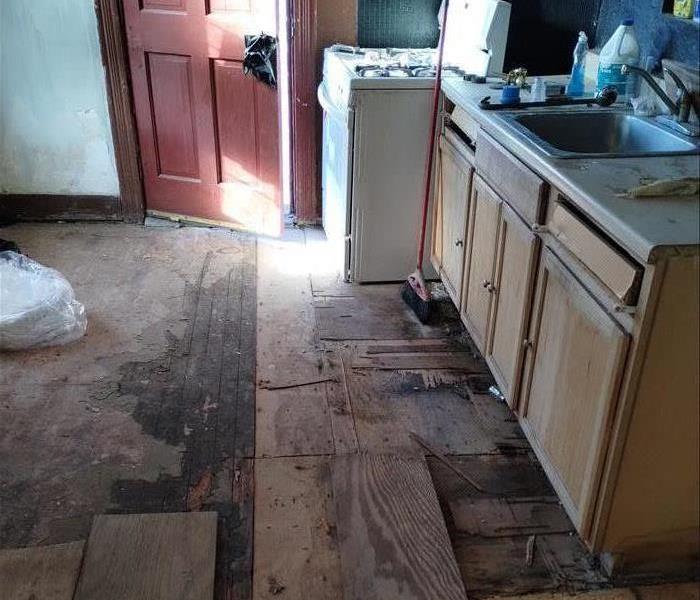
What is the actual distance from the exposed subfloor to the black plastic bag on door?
89 centimetres

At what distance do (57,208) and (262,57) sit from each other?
141 cm

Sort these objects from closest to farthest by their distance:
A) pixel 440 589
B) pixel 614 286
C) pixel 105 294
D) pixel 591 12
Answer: pixel 614 286 < pixel 440 589 < pixel 591 12 < pixel 105 294

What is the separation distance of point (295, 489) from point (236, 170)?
2000mm

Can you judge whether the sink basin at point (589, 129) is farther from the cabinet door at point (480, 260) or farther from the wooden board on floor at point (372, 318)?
the wooden board on floor at point (372, 318)

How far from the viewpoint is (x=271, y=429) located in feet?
7.39

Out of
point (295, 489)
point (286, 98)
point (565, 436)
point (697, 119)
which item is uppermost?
point (697, 119)

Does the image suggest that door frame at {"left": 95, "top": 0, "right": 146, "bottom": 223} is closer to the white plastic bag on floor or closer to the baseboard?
the baseboard

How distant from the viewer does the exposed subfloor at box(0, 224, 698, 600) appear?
1808 mm

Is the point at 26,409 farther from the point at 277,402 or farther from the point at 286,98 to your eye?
the point at 286,98

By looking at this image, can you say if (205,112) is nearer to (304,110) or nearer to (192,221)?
(304,110)

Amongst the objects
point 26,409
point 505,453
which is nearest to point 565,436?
point 505,453

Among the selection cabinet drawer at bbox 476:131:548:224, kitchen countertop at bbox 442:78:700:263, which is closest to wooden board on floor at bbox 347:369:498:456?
cabinet drawer at bbox 476:131:548:224

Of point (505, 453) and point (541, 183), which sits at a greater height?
point (541, 183)

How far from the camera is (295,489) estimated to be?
6.62 feet
